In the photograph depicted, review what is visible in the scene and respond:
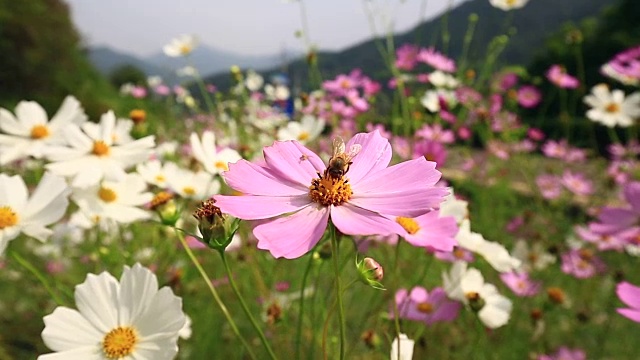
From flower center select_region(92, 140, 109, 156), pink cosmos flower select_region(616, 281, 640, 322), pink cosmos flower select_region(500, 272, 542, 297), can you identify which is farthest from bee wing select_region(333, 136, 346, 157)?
pink cosmos flower select_region(500, 272, 542, 297)

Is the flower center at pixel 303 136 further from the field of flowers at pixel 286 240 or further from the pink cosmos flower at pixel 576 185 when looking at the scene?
the pink cosmos flower at pixel 576 185

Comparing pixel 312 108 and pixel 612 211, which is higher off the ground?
pixel 312 108

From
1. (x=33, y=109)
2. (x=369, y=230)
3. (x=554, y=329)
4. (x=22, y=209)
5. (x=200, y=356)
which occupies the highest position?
(x=33, y=109)

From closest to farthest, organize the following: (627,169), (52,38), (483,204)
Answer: (627,169) < (483,204) < (52,38)

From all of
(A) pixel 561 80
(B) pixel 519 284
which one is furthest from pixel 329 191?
(A) pixel 561 80

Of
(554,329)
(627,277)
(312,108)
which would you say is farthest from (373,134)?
(627,277)

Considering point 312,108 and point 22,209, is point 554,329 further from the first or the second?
point 22,209

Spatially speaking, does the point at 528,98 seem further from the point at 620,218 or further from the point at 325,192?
the point at 325,192
